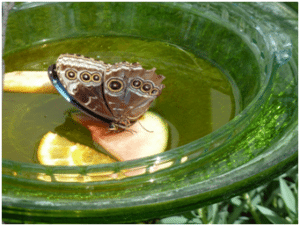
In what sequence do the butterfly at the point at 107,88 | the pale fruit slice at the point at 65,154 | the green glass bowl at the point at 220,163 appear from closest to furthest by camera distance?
the green glass bowl at the point at 220,163
the pale fruit slice at the point at 65,154
the butterfly at the point at 107,88

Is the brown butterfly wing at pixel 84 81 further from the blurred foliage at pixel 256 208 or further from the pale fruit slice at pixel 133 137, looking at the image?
the blurred foliage at pixel 256 208

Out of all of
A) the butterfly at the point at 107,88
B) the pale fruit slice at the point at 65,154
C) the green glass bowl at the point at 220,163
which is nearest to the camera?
the green glass bowl at the point at 220,163

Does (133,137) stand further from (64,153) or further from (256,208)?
(256,208)

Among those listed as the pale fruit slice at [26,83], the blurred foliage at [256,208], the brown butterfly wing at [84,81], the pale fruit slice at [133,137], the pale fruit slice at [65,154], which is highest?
the brown butterfly wing at [84,81]

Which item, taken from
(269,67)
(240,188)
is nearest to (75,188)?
(240,188)

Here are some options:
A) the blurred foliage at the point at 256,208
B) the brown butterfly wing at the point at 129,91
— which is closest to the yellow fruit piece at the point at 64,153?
the brown butterfly wing at the point at 129,91

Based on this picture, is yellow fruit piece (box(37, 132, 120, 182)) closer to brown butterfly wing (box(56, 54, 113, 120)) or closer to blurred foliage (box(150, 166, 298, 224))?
brown butterfly wing (box(56, 54, 113, 120))
